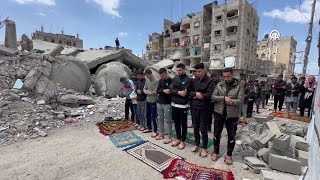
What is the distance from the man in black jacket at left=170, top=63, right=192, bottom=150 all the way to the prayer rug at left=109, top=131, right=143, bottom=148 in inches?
41.1

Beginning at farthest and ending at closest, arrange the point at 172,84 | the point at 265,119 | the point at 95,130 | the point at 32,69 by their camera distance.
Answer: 1. the point at 32,69
2. the point at 265,119
3. the point at 95,130
4. the point at 172,84

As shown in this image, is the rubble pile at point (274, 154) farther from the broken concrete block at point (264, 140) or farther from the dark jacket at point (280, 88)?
the dark jacket at point (280, 88)

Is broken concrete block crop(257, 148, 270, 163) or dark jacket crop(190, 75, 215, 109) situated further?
dark jacket crop(190, 75, 215, 109)

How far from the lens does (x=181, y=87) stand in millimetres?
4344

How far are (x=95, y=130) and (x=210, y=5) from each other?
36576 millimetres

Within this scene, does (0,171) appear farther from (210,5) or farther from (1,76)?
(210,5)

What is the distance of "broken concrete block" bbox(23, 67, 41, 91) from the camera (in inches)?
295

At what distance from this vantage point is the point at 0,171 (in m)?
3.40

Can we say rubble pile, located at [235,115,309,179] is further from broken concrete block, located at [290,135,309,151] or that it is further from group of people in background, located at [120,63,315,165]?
group of people in background, located at [120,63,315,165]

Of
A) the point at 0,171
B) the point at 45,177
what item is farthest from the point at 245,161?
the point at 0,171

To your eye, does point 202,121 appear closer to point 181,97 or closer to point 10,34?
point 181,97

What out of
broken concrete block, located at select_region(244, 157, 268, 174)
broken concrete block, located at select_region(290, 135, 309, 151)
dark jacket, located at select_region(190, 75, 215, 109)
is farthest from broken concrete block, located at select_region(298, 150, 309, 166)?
dark jacket, located at select_region(190, 75, 215, 109)

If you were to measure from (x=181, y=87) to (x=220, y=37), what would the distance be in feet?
103

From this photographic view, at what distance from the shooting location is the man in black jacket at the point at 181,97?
4300mm
